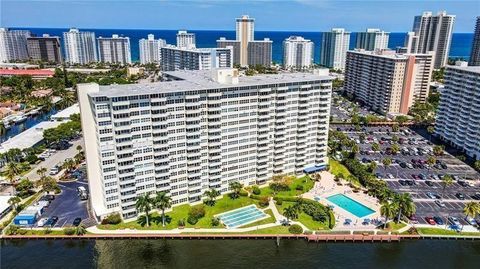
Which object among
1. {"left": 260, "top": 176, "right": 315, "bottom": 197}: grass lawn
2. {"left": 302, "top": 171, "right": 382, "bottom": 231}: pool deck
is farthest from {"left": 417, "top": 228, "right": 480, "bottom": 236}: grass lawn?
{"left": 260, "top": 176, "right": 315, "bottom": 197}: grass lawn

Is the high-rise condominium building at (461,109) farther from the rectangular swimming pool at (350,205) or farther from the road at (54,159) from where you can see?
the road at (54,159)

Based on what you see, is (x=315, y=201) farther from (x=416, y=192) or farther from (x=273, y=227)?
(x=416, y=192)

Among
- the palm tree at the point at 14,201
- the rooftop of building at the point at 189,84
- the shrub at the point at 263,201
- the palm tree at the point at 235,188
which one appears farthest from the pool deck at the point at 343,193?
the palm tree at the point at 14,201

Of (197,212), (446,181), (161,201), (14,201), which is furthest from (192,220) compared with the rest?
(446,181)

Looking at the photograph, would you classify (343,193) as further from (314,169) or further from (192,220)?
(192,220)

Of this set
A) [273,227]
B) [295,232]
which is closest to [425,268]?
[295,232]
